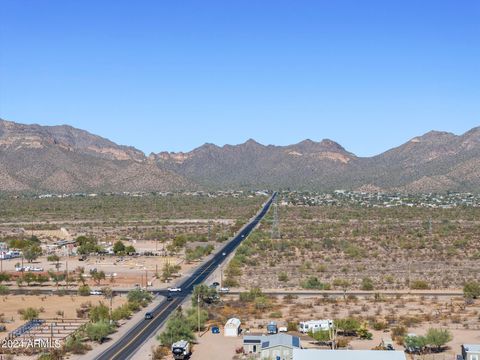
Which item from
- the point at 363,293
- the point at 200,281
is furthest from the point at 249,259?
the point at 363,293

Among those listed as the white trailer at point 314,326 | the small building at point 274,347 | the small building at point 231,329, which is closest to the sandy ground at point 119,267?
the small building at point 231,329

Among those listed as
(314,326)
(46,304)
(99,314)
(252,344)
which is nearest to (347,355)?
(252,344)

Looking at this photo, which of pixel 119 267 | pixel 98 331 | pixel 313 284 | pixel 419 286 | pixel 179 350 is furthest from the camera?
pixel 119 267

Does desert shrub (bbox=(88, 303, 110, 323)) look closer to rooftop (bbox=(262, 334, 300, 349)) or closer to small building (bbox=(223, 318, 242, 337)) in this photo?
small building (bbox=(223, 318, 242, 337))

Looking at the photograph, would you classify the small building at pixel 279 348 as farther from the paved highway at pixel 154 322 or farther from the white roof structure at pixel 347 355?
the paved highway at pixel 154 322

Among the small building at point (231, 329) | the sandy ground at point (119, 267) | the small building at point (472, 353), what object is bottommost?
the small building at point (472, 353)

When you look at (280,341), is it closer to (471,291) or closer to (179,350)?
(179,350)

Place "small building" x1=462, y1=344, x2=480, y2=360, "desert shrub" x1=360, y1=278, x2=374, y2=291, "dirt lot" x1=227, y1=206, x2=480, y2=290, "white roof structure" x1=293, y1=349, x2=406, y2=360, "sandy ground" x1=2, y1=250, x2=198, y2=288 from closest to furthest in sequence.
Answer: "white roof structure" x1=293, y1=349, x2=406, y2=360 < "small building" x1=462, y1=344, x2=480, y2=360 < "desert shrub" x1=360, y1=278, x2=374, y2=291 < "dirt lot" x1=227, y1=206, x2=480, y2=290 < "sandy ground" x1=2, y1=250, x2=198, y2=288

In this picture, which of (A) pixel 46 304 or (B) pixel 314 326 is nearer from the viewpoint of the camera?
(B) pixel 314 326

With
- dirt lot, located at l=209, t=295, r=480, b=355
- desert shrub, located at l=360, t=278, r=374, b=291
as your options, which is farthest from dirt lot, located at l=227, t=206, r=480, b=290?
dirt lot, located at l=209, t=295, r=480, b=355
